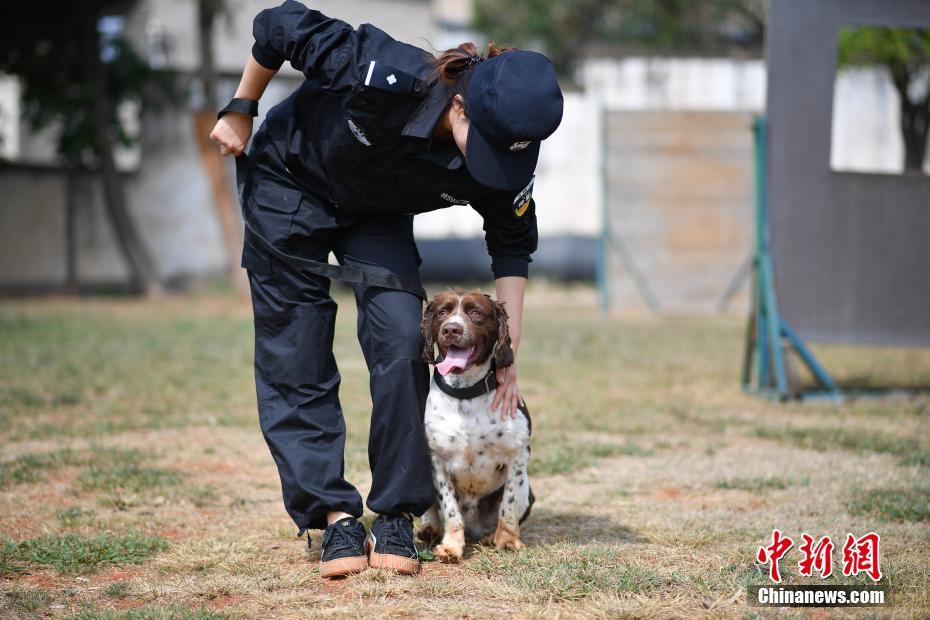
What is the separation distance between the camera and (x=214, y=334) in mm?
10859

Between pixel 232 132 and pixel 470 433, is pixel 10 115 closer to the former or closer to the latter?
pixel 232 132

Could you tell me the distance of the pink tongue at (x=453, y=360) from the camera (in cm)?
374

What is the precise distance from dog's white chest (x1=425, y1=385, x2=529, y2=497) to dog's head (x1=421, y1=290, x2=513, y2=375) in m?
0.14

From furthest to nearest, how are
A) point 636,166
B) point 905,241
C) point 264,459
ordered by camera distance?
point 636,166 < point 905,241 < point 264,459

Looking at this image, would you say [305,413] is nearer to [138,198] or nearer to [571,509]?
[571,509]

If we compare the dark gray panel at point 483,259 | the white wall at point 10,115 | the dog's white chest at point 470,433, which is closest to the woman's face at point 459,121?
the dog's white chest at point 470,433

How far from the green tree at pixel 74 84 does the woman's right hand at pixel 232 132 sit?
11604 mm

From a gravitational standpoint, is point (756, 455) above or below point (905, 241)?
below

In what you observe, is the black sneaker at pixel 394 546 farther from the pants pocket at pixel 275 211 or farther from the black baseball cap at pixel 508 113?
the black baseball cap at pixel 508 113

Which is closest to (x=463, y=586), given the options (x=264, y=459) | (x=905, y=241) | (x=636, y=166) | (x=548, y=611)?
(x=548, y=611)

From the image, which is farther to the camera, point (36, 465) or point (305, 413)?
point (36, 465)

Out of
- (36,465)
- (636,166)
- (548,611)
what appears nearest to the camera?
(548,611)

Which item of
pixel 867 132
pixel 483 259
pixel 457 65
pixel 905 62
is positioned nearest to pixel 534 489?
pixel 457 65

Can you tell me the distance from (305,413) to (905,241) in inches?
211
